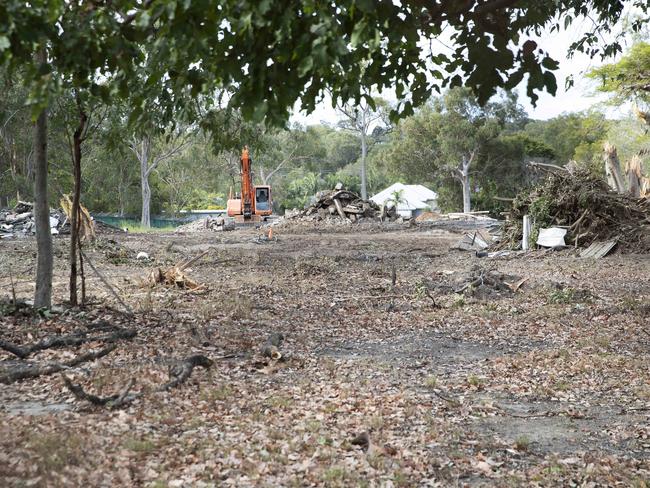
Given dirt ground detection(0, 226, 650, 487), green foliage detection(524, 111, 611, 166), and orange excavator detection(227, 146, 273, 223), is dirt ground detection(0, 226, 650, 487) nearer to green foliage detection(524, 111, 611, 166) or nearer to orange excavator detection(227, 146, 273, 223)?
orange excavator detection(227, 146, 273, 223)

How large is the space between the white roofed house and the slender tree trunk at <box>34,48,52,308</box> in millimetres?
49694

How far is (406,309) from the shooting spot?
1262 centimetres

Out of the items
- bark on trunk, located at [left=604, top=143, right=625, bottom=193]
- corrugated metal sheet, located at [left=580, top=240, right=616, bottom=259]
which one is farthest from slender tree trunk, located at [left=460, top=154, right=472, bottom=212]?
corrugated metal sheet, located at [left=580, top=240, right=616, bottom=259]

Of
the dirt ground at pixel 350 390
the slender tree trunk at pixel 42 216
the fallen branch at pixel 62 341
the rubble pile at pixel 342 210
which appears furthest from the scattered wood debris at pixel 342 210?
the fallen branch at pixel 62 341

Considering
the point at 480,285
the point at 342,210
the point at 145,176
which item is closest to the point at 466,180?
the point at 342,210

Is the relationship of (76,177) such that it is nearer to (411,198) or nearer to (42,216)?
(42,216)

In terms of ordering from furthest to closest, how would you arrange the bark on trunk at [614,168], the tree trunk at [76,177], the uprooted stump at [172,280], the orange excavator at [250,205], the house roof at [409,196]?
the house roof at [409,196] → the orange excavator at [250,205] → the bark on trunk at [614,168] → the uprooted stump at [172,280] → the tree trunk at [76,177]

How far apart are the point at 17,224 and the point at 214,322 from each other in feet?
79.1

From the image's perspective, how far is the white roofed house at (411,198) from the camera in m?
60.8

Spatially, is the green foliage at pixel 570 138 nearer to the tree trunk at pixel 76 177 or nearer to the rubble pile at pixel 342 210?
the rubble pile at pixel 342 210

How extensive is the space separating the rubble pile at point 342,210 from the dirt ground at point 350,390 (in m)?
23.5

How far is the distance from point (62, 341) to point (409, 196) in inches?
2269

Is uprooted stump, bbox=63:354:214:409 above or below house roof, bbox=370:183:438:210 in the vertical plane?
below

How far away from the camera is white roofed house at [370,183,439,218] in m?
60.8
